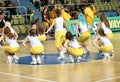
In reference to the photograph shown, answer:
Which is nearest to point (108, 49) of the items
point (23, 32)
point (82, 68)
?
point (82, 68)

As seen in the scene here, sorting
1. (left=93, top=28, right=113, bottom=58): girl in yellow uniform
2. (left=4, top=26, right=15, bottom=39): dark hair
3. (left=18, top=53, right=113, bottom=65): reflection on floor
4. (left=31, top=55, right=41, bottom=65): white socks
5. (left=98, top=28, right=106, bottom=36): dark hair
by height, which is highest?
(left=4, top=26, right=15, bottom=39): dark hair

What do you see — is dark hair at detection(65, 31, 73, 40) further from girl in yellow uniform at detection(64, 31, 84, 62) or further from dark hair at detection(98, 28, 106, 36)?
dark hair at detection(98, 28, 106, 36)

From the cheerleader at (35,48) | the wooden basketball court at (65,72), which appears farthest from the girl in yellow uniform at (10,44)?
the cheerleader at (35,48)

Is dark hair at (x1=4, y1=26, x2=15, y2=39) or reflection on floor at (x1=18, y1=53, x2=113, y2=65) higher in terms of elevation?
dark hair at (x1=4, y1=26, x2=15, y2=39)

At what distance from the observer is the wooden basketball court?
8841 mm

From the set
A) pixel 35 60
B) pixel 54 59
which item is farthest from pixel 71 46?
pixel 35 60

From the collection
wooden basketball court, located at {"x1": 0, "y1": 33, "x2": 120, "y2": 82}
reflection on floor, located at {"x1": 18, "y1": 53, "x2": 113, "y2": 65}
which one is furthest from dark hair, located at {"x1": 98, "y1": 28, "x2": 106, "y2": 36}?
wooden basketball court, located at {"x1": 0, "y1": 33, "x2": 120, "y2": 82}

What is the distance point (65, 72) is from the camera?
9.79 metres

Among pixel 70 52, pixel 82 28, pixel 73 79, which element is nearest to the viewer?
pixel 73 79

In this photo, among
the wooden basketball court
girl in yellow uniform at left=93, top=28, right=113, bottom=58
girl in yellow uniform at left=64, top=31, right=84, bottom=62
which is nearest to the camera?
the wooden basketball court

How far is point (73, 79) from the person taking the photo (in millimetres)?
8719

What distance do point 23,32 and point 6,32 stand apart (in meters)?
11.4

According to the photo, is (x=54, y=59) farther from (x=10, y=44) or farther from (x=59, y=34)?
(x=10, y=44)

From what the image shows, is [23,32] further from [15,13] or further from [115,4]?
[115,4]
